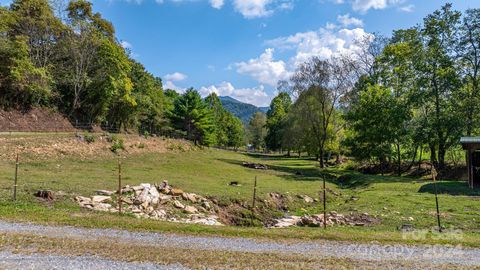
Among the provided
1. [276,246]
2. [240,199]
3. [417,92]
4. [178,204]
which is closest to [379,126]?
[417,92]

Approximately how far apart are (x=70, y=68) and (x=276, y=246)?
49.5m

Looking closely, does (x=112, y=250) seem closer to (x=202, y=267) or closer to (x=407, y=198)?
(x=202, y=267)

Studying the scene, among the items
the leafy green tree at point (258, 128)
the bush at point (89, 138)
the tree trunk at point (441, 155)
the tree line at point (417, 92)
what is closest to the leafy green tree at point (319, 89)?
the tree line at point (417, 92)

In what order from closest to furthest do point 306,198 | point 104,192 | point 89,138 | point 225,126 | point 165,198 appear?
point 104,192 → point 165,198 → point 306,198 → point 89,138 → point 225,126

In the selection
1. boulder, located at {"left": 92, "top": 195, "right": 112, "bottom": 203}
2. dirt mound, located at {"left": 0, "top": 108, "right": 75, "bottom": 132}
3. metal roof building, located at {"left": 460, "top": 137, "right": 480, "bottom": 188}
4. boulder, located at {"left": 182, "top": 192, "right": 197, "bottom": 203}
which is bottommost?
boulder, located at {"left": 182, "top": 192, "right": 197, "bottom": 203}

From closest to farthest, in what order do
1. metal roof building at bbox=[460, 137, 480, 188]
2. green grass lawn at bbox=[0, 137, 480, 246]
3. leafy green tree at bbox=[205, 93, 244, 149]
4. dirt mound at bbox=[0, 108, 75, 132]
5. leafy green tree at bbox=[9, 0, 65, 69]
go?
green grass lawn at bbox=[0, 137, 480, 246] < metal roof building at bbox=[460, 137, 480, 188] < dirt mound at bbox=[0, 108, 75, 132] < leafy green tree at bbox=[9, 0, 65, 69] < leafy green tree at bbox=[205, 93, 244, 149]

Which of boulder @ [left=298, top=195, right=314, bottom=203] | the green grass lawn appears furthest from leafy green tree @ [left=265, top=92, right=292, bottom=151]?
boulder @ [left=298, top=195, right=314, bottom=203]

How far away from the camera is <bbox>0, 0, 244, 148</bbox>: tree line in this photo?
134 feet

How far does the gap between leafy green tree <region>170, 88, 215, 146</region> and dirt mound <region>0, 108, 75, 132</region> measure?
2292 centimetres

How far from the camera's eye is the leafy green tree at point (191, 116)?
68.1 metres

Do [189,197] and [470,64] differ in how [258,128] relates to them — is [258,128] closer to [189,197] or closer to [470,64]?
[470,64]

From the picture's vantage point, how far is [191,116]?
68438 millimetres

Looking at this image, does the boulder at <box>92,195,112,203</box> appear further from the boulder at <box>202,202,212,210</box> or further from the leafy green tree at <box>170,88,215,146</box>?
the leafy green tree at <box>170,88,215,146</box>

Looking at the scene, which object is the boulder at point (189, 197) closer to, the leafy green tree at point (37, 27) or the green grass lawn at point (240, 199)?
the green grass lawn at point (240, 199)
